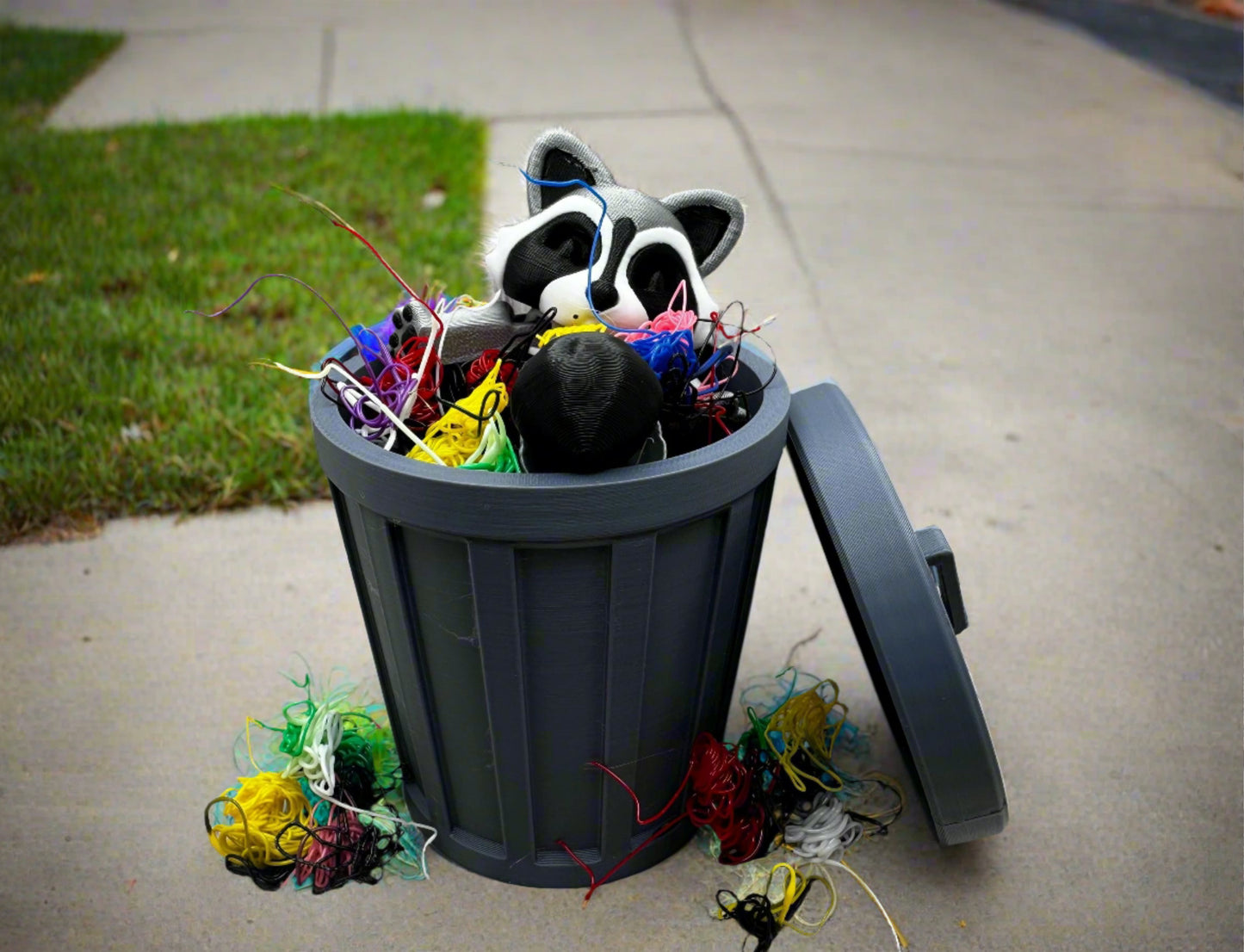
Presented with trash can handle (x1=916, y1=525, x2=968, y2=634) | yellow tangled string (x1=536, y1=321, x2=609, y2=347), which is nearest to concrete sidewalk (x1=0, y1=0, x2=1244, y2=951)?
trash can handle (x1=916, y1=525, x2=968, y2=634)

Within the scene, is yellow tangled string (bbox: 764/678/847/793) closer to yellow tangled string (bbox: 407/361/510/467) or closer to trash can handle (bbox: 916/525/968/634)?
trash can handle (bbox: 916/525/968/634)

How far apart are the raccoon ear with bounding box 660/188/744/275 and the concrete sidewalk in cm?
94

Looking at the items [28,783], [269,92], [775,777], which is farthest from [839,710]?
[269,92]

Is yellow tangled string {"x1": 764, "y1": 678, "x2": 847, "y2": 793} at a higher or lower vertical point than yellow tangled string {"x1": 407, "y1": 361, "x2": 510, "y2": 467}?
lower

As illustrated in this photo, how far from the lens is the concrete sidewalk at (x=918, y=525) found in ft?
5.40

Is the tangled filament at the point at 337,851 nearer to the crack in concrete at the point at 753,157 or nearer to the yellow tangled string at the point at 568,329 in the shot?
the yellow tangled string at the point at 568,329

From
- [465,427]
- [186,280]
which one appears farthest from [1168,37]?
[465,427]

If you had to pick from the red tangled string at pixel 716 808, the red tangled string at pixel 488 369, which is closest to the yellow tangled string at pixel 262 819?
the red tangled string at pixel 716 808

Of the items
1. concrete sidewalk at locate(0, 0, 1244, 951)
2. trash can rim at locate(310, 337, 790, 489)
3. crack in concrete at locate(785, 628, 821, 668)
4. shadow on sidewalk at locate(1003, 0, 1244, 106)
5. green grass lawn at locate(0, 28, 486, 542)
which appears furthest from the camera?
shadow on sidewalk at locate(1003, 0, 1244, 106)

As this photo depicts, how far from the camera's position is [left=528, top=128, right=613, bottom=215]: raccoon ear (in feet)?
5.05

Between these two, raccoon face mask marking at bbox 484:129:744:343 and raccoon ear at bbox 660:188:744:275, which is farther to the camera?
raccoon ear at bbox 660:188:744:275

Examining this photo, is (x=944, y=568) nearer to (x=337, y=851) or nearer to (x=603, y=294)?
(x=603, y=294)

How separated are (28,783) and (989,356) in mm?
2918

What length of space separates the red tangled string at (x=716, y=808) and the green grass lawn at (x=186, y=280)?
4.53 feet
